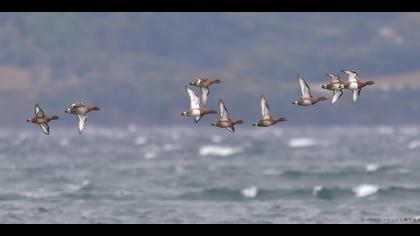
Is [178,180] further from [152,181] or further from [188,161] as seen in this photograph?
[188,161]

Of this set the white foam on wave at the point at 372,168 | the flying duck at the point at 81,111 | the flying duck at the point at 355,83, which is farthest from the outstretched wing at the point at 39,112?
the white foam on wave at the point at 372,168

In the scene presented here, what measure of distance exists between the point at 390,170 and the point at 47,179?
90.2 ft

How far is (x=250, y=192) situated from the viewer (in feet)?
219

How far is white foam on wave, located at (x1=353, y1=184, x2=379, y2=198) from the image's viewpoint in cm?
6538

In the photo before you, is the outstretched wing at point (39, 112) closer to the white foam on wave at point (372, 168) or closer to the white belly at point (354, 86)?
the white belly at point (354, 86)

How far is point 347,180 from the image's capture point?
77000 millimetres

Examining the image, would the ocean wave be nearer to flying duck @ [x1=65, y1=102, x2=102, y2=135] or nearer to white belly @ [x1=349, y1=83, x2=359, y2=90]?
flying duck @ [x1=65, y1=102, x2=102, y2=135]

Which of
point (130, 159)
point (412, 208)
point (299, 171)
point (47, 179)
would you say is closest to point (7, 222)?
point (412, 208)

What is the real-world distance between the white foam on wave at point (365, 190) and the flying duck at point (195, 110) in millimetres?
39341

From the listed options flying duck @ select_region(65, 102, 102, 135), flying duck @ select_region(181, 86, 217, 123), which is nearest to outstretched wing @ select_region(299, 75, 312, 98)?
flying duck @ select_region(181, 86, 217, 123)

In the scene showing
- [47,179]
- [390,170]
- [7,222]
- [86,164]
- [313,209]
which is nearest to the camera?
[7,222]

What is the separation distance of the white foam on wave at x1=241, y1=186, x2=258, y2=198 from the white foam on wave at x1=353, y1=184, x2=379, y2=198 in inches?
248

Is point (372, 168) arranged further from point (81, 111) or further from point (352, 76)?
point (81, 111)

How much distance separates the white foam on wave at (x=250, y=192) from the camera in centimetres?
6531
